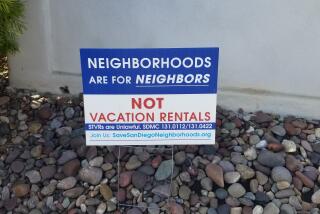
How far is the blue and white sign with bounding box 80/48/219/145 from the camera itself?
69.9 inches

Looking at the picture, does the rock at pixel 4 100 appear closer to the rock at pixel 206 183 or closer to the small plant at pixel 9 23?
the small plant at pixel 9 23

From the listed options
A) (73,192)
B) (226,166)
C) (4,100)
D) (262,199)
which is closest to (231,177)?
(226,166)

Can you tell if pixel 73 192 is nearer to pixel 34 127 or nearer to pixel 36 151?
pixel 36 151

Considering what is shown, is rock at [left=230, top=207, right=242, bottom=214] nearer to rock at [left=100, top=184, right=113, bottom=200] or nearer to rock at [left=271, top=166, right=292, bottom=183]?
rock at [left=271, top=166, right=292, bottom=183]

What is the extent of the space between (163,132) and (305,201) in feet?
2.37

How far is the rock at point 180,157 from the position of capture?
2.17m

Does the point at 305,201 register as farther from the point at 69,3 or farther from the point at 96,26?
the point at 69,3

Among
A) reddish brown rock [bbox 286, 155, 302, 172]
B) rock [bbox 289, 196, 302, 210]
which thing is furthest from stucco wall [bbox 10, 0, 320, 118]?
rock [bbox 289, 196, 302, 210]

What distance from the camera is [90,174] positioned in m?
2.12

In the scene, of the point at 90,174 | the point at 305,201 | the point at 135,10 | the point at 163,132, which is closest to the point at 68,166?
the point at 90,174

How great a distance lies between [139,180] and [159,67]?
1.89ft

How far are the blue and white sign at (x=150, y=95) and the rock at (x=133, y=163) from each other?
0.92 ft

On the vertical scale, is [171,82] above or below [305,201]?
above

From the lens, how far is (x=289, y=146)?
7.41 feet
